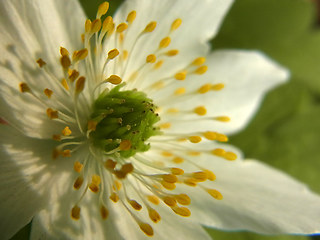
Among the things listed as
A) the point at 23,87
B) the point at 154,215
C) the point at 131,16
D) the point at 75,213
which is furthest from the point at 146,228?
the point at 131,16

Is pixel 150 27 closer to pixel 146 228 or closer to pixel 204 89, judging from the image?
pixel 204 89

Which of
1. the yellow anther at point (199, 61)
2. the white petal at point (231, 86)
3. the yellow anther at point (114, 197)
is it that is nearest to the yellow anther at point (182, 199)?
the yellow anther at point (114, 197)

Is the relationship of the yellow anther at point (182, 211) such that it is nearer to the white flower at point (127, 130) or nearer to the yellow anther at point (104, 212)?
the white flower at point (127, 130)

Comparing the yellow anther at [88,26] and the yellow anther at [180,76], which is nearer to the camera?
the yellow anther at [88,26]

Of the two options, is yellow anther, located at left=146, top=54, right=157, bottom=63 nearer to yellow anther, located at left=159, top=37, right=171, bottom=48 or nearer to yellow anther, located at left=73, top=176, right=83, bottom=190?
yellow anther, located at left=159, top=37, right=171, bottom=48

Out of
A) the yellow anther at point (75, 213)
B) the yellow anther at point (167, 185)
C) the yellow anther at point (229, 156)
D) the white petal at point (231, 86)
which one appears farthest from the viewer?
the white petal at point (231, 86)

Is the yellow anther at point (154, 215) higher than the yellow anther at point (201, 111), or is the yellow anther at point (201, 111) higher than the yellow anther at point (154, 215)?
the yellow anther at point (201, 111)
